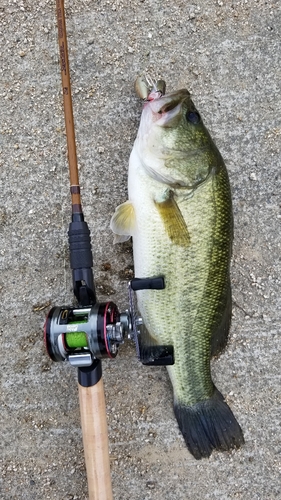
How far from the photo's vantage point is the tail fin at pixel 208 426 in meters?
1.96

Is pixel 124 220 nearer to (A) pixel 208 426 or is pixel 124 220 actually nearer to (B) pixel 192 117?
(B) pixel 192 117

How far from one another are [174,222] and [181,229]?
0.04 m

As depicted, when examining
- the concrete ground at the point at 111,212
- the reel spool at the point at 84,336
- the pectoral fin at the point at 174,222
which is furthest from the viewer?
the concrete ground at the point at 111,212

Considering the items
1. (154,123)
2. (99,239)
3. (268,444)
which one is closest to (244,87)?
(154,123)

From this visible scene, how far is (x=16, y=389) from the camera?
2.10 m

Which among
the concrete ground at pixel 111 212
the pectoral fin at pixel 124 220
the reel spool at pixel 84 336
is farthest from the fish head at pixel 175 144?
the reel spool at pixel 84 336

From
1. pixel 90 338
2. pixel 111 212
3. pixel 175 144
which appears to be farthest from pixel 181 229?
pixel 90 338

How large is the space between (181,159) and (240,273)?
2.14 ft

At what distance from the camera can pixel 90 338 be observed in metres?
1.69

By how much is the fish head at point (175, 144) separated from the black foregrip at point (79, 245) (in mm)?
365

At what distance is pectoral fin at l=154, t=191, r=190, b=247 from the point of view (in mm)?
1805

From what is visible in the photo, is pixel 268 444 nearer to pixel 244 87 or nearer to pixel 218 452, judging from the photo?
pixel 218 452

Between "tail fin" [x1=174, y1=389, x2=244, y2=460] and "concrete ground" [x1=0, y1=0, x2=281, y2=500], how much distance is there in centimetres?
9

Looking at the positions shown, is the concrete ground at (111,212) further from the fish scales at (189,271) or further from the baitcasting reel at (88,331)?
the baitcasting reel at (88,331)
